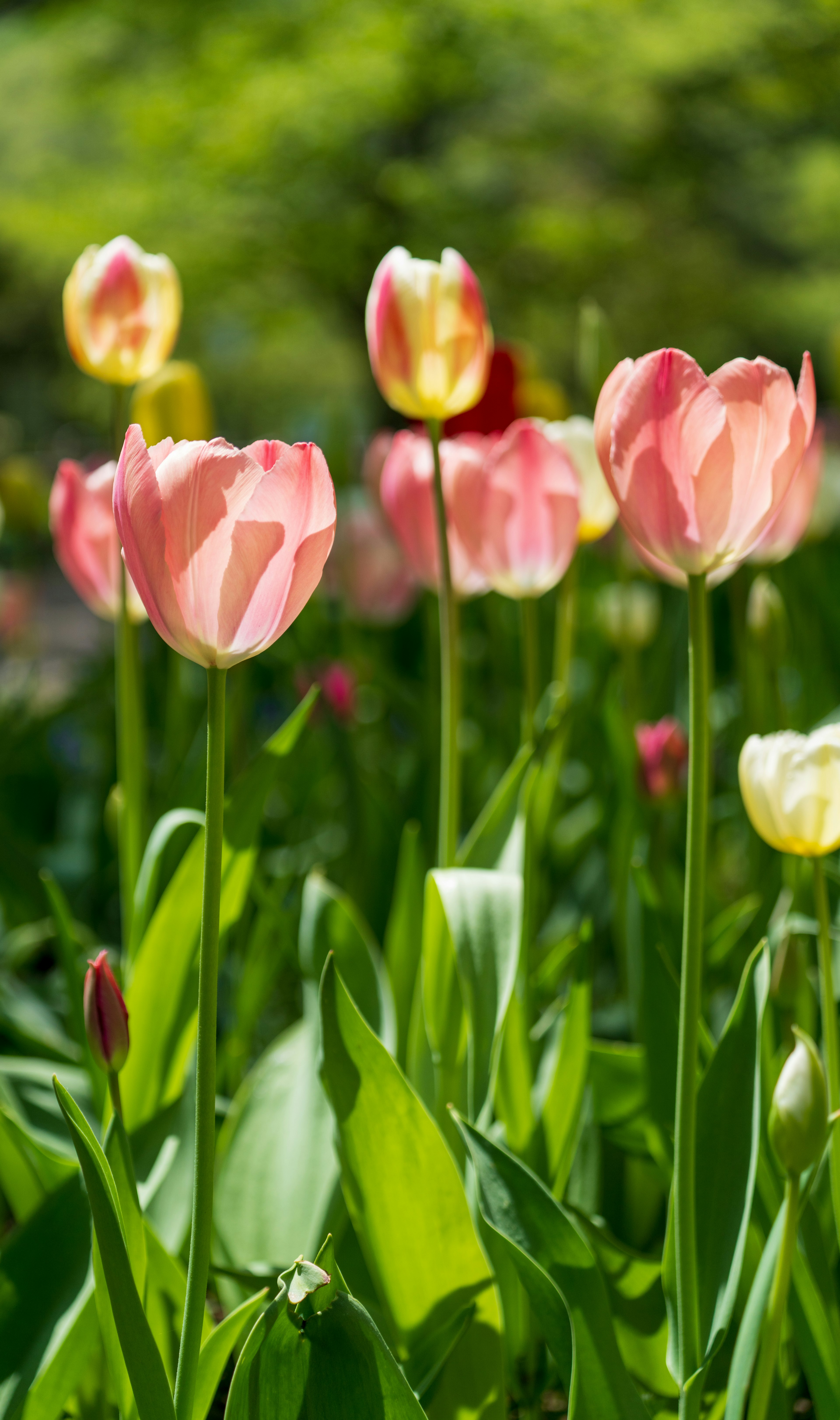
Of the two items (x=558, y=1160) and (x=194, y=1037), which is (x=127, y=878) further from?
(x=558, y=1160)

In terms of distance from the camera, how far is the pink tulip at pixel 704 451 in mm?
560

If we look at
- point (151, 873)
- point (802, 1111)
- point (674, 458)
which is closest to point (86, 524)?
point (151, 873)

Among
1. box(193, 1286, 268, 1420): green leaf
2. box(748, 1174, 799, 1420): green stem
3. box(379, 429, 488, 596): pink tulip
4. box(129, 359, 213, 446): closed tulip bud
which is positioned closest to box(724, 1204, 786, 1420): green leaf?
box(748, 1174, 799, 1420): green stem

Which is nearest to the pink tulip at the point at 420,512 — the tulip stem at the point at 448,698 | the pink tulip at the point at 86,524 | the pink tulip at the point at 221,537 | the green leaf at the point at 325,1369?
the tulip stem at the point at 448,698

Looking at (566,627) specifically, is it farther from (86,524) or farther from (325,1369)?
(325,1369)

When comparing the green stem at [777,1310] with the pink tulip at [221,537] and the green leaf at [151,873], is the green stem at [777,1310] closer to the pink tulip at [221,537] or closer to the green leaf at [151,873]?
the pink tulip at [221,537]

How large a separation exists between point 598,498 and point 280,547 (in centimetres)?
67

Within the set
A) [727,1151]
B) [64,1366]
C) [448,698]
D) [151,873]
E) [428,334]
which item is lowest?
[64,1366]

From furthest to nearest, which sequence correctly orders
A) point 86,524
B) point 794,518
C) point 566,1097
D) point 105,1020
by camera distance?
point 794,518 → point 86,524 → point 566,1097 → point 105,1020

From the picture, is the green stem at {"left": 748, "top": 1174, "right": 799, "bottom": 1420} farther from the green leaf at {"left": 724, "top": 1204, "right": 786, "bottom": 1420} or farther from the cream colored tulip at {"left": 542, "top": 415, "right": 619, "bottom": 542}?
the cream colored tulip at {"left": 542, "top": 415, "right": 619, "bottom": 542}

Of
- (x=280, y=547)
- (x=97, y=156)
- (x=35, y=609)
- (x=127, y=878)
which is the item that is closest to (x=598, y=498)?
(x=127, y=878)

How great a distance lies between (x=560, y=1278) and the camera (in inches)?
26.2

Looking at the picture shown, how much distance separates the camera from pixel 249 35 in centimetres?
579

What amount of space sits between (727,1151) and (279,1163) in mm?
352
